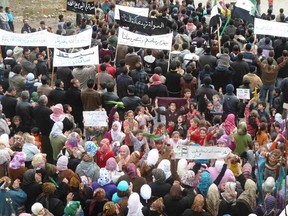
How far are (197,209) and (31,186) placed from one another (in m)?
2.53

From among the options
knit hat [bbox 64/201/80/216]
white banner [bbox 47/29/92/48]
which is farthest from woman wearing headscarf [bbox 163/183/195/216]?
white banner [bbox 47/29/92/48]

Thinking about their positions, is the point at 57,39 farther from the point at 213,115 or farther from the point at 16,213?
the point at 16,213

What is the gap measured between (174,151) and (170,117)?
2.80m

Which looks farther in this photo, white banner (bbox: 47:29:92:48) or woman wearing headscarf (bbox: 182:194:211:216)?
white banner (bbox: 47:29:92:48)

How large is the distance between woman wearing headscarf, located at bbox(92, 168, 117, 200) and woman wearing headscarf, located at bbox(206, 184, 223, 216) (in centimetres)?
145

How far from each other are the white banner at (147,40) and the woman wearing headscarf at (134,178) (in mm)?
6199

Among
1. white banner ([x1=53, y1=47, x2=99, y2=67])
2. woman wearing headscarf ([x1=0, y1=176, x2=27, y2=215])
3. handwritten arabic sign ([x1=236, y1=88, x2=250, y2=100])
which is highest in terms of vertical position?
white banner ([x1=53, y1=47, x2=99, y2=67])

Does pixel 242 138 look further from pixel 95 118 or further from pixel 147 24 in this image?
pixel 147 24

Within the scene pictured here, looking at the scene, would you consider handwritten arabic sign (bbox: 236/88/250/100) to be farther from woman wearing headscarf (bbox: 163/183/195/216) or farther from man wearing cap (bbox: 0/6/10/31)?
man wearing cap (bbox: 0/6/10/31)

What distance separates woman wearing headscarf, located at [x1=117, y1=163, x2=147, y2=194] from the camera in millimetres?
10000

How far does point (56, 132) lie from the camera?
11938 mm

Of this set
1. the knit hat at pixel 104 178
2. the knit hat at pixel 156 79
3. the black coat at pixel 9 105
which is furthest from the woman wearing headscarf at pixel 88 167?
the knit hat at pixel 156 79

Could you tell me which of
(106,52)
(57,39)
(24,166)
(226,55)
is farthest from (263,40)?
(24,166)

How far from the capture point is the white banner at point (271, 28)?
16906mm
